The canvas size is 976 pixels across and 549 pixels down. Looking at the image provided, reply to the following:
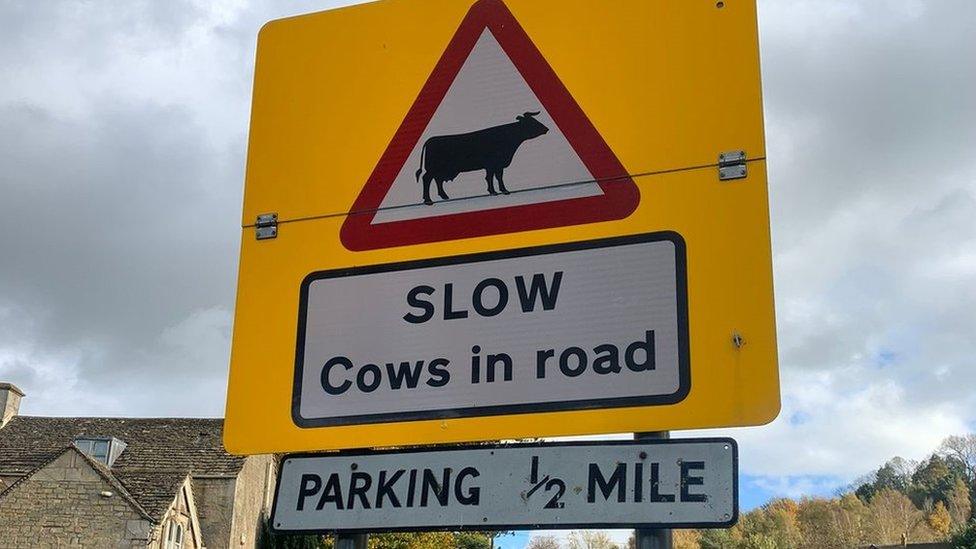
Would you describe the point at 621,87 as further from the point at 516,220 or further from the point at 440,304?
the point at 440,304

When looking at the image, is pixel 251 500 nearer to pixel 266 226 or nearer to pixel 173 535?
pixel 173 535

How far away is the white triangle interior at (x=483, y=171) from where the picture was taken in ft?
8.29

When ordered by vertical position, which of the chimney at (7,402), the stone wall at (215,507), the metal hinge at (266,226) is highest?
the chimney at (7,402)

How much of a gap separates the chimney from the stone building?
4 cm

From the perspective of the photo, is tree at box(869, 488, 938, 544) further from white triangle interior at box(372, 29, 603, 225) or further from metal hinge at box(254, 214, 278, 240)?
metal hinge at box(254, 214, 278, 240)

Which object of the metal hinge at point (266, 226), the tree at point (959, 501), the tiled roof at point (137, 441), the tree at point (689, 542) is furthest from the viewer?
the tree at point (959, 501)

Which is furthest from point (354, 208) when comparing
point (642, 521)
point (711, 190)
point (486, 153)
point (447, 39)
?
point (642, 521)

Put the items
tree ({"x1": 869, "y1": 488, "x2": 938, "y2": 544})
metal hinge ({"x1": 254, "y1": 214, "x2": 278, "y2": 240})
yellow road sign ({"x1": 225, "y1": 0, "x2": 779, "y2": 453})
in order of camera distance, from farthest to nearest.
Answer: tree ({"x1": 869, "y1": 488, "x2": 938, "y2": 544}) < metal hinge ({"x1": 254, "y1": 214, "x2": 278, "y2": 240}) < yellow road sign ({"x1": 225, "y1": 0, "x2": 779, "y2": 453})

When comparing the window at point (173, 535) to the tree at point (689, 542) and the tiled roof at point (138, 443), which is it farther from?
the tree at point (689, 542)

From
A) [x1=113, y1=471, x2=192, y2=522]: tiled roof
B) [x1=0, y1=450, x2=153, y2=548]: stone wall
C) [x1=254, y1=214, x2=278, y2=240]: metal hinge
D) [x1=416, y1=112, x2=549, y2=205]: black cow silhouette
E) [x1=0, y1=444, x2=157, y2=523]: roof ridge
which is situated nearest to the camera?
[x1=416, y1=112, x2=549, y2=205]: black cow silhouette

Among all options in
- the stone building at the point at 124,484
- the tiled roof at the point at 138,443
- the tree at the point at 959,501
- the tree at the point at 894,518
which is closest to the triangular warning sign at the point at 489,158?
the stone building at the point at 124,484

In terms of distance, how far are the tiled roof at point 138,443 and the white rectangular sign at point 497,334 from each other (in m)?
24.5

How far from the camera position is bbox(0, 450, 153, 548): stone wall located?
22281mm

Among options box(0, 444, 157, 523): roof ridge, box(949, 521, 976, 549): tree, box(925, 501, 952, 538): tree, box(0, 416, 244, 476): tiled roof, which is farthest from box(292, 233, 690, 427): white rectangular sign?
box(925, 501, 952, 538): tree
